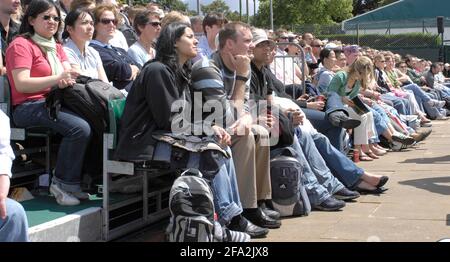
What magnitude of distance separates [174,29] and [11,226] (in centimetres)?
215

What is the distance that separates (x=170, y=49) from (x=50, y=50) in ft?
3.32

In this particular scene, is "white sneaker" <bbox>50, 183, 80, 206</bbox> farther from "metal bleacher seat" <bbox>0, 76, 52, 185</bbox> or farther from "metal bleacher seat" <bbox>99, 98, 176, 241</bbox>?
"metal bleacher seat" <bbox>0, 76, 52, 185</bbox>

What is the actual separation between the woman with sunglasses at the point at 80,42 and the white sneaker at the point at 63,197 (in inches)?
41.2

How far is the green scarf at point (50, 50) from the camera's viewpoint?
4.80 meters

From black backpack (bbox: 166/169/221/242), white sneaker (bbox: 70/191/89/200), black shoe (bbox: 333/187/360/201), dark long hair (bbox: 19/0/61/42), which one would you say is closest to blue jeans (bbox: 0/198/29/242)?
black backpack (bbox: 166/169/221/242)

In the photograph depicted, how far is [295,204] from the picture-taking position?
5.55 m

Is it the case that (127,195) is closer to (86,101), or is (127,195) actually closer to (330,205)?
(86,101)

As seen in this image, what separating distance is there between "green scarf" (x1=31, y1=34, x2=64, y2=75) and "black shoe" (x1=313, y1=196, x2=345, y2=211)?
2734mm

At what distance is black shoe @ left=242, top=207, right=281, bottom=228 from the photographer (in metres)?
5.08

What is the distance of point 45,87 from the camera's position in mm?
4602

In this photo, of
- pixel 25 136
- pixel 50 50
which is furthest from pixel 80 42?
pixel 25 136

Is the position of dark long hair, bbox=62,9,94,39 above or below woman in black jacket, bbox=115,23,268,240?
above

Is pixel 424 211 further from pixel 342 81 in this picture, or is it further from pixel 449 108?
pixel 449 108
